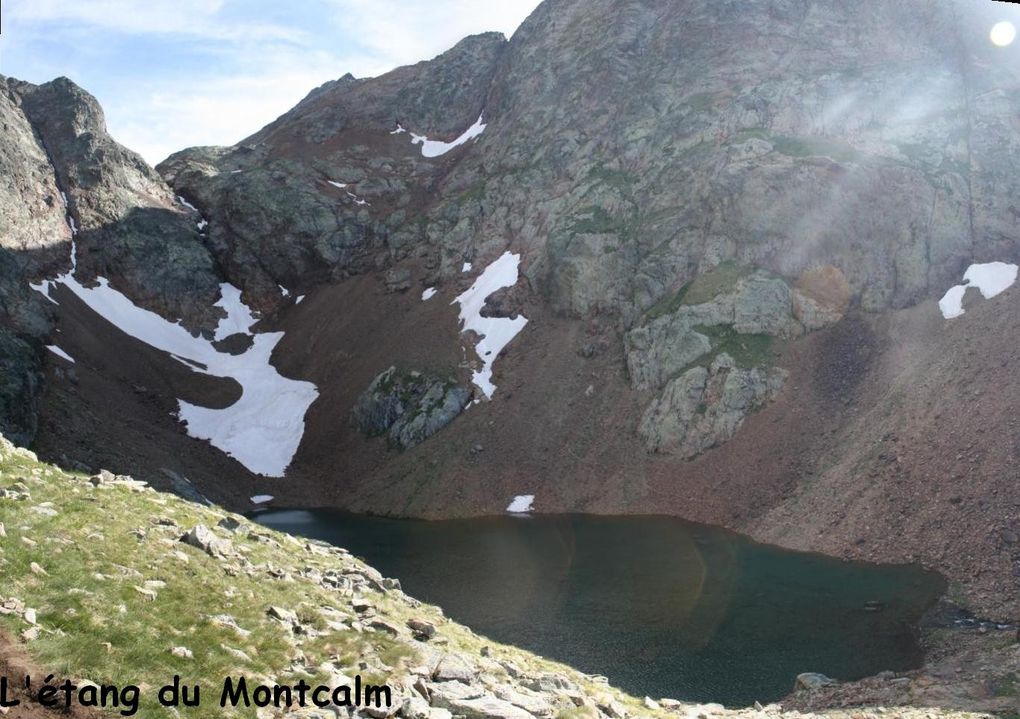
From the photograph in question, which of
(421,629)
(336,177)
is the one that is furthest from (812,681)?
(336,177)

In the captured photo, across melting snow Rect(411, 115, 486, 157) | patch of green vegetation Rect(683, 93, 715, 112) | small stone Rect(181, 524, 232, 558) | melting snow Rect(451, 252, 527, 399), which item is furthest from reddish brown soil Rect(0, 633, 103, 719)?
melting snow Rect(411, 115, 486, 157)

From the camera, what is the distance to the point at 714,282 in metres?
63.2

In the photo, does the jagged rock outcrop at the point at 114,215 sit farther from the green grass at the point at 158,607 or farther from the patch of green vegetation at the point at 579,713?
the patch of green vegetation at the point at 579,713

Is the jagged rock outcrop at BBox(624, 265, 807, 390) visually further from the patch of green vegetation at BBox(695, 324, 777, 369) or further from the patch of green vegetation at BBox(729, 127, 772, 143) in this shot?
the patch of green vegetation at BBox(729, 127, 772, 143)

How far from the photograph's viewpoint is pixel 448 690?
13.4 meters

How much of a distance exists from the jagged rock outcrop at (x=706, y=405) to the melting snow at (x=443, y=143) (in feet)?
203

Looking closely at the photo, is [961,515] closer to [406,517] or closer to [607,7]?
[406,517]

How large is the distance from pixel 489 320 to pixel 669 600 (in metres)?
44.8

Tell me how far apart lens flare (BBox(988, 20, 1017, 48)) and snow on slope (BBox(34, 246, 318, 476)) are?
78091 mm

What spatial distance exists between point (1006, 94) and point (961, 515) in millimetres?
46776

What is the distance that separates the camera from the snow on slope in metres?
72.3

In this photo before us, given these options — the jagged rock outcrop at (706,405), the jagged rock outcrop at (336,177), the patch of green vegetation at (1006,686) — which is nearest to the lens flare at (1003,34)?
the jagged rock outcrop at (706,405)

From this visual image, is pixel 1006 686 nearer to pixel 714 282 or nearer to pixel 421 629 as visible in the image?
pixel 421 629

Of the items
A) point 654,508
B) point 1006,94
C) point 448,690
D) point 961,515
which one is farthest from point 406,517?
point 1006,94
